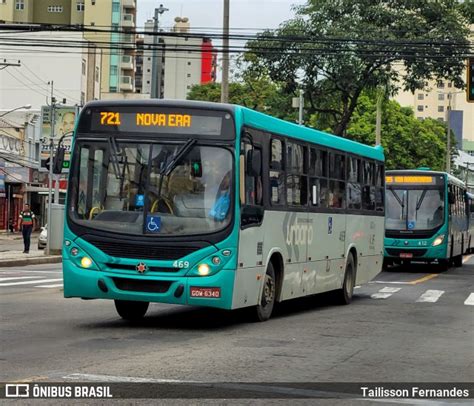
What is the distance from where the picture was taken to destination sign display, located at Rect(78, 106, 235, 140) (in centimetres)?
1326

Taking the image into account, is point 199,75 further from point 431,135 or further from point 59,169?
point 59,169

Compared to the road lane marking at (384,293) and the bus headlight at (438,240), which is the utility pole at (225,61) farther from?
the road lane marking at (384,293)

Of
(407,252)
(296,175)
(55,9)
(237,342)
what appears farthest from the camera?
(55,9)

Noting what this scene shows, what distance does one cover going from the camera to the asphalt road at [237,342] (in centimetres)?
955

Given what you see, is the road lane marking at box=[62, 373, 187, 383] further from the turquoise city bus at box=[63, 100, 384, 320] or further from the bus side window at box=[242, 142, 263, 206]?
the bus side window at box=[242, 142, 263, 206]

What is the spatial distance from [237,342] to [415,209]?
20.5 m

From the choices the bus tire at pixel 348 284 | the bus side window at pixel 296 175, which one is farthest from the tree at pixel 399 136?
the bus side window at pixel 296 175

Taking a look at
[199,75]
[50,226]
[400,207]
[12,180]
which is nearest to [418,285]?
[400,207]

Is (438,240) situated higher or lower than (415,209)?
lower

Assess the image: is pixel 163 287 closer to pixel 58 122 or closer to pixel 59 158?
pixel 59 158

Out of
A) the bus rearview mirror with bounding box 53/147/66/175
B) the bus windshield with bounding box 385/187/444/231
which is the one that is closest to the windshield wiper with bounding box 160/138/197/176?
the bus rearview mirror with bounding box 53/147/66/175

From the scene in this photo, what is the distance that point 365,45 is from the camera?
36.6m

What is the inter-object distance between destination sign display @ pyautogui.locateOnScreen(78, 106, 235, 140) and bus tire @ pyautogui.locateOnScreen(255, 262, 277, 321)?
2460 mm

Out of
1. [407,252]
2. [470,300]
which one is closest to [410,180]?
[407,252]
